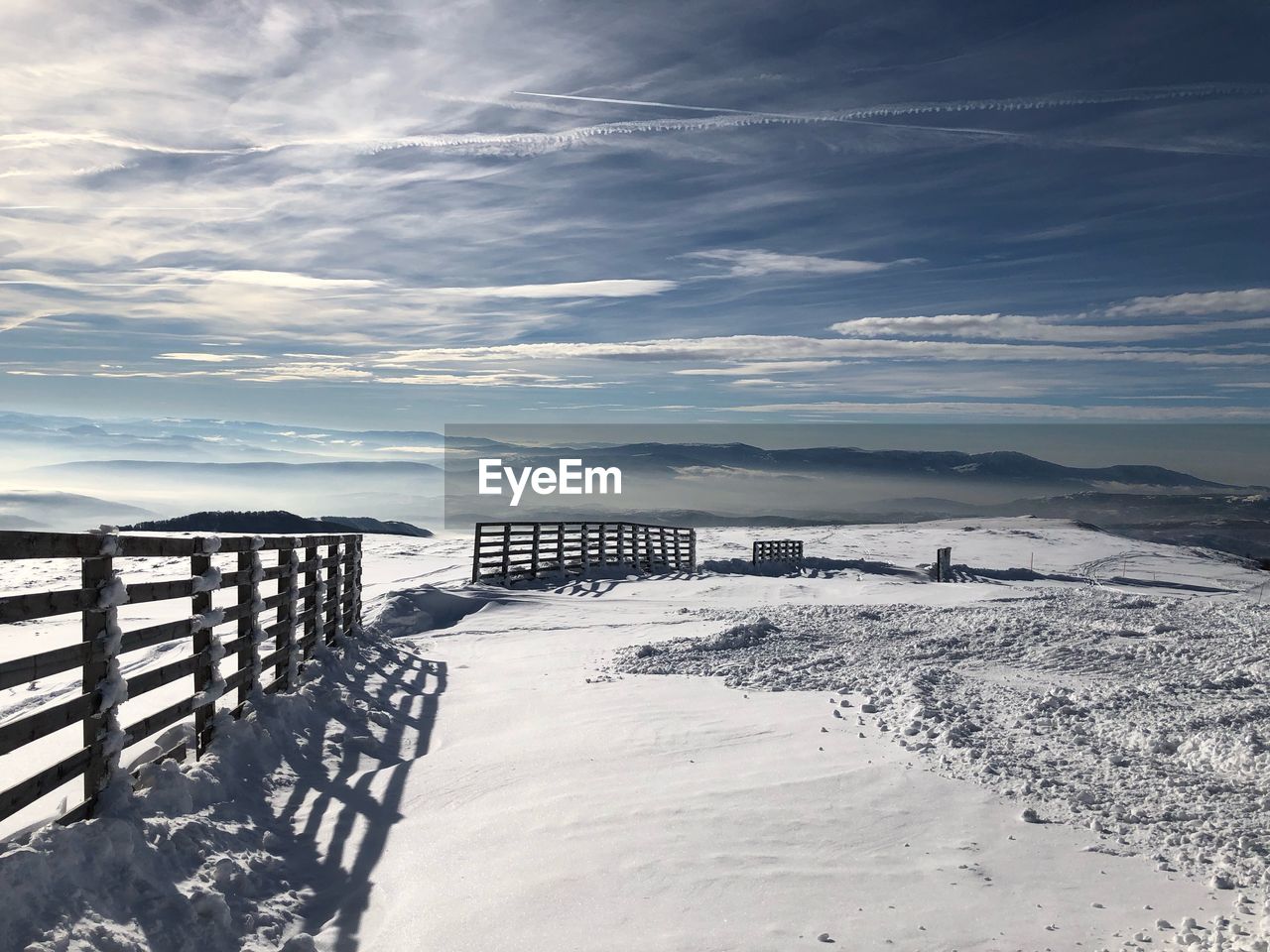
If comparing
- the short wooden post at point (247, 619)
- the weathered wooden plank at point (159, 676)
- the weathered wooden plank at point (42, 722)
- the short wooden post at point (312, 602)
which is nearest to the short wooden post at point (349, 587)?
the short wooden post at point (312, 602)

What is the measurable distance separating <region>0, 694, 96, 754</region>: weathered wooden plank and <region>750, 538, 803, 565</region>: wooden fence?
122ft

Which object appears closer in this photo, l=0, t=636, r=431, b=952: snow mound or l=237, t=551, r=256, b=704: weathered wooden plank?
l=0, t=636, r=431, b=952: snow mound

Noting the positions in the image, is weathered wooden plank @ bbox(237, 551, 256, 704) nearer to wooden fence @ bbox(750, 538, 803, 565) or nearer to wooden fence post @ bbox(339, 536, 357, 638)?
wooden fence post @ bbox(339, 536, 357, 638)

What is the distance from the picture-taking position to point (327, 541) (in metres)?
12.2

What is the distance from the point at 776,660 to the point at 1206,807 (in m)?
6.20

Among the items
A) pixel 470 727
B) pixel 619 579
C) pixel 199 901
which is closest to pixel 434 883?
pixel 199 901

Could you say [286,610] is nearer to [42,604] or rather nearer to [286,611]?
[286,611]

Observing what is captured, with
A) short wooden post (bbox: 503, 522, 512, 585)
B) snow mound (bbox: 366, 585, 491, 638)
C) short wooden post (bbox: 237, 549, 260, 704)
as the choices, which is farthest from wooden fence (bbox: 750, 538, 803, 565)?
short wooden post (bbox: 237, 549, 260, 704)

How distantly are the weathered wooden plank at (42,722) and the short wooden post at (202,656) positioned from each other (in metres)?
1.68

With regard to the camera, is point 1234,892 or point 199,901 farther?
point 1234,892

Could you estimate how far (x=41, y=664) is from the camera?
4727 mm

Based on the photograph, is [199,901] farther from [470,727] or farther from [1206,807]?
[1206,807]

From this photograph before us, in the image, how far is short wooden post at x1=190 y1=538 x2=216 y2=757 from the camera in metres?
6.83

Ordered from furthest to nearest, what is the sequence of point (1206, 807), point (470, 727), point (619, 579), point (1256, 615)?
point (619, 579) → point (1256, 615) → point (470, 727) → point (1206, 807)
